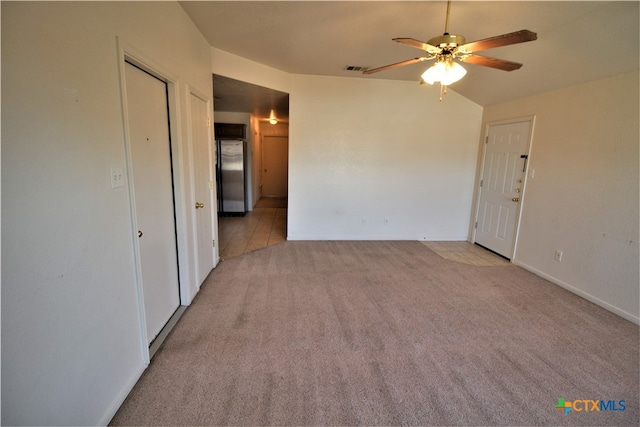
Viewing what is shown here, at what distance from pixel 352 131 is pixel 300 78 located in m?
1.14

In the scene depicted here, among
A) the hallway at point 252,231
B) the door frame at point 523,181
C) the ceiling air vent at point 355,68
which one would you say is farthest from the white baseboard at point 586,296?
the hallway at point 252,231

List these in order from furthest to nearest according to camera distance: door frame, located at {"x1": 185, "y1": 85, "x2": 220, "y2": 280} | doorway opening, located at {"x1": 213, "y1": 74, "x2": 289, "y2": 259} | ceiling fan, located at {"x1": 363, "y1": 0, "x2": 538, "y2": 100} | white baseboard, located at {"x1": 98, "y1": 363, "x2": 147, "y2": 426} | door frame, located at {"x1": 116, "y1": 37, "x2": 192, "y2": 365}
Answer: doorway opening, located at {"x1": 213, "y1": 74, "x2": 289, "y2": 259}
door frame, located at {"x1": 185, "y1": 85, "x2": 220, "y2": 280}
ceiling fan, located at {"x1": 363, "y1": 0, "x2": 538, "y2": 100}
door frame, located at {"x1": 116, "y1": 37, "x2": 192, "y2": 365}
white baseboard, located at {"x1": 98, "y1": 363, "x2": 147, "y2": 426}

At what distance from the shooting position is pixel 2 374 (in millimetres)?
972

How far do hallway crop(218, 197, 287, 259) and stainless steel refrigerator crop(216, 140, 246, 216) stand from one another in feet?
0.88

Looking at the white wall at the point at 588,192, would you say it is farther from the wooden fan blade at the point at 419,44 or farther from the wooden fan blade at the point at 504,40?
the wooden fan blade at the point at 419,44

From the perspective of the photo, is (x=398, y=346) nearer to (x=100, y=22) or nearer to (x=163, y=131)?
(x=163, y=131)

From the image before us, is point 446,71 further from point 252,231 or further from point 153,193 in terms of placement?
point 252,231

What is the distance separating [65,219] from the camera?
122 cm

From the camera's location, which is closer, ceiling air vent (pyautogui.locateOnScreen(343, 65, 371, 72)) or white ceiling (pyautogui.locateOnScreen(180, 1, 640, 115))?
white ceiling (pyautogui.locateOnScreen(180, 1, 640, 115))

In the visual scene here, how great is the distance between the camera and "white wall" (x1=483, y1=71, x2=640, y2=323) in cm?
272

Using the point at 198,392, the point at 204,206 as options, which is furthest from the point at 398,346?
the point at 204,206

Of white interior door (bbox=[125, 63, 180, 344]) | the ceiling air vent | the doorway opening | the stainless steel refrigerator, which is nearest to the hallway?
the doorway opening

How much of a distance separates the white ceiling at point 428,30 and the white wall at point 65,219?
4.01ft

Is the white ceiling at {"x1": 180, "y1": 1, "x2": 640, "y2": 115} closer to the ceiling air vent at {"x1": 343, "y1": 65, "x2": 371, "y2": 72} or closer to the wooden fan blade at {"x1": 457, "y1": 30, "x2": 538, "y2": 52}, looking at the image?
the ceiling air vent at {"x1": 343, "y1": 65, "x2": 371, "y2": 72}
